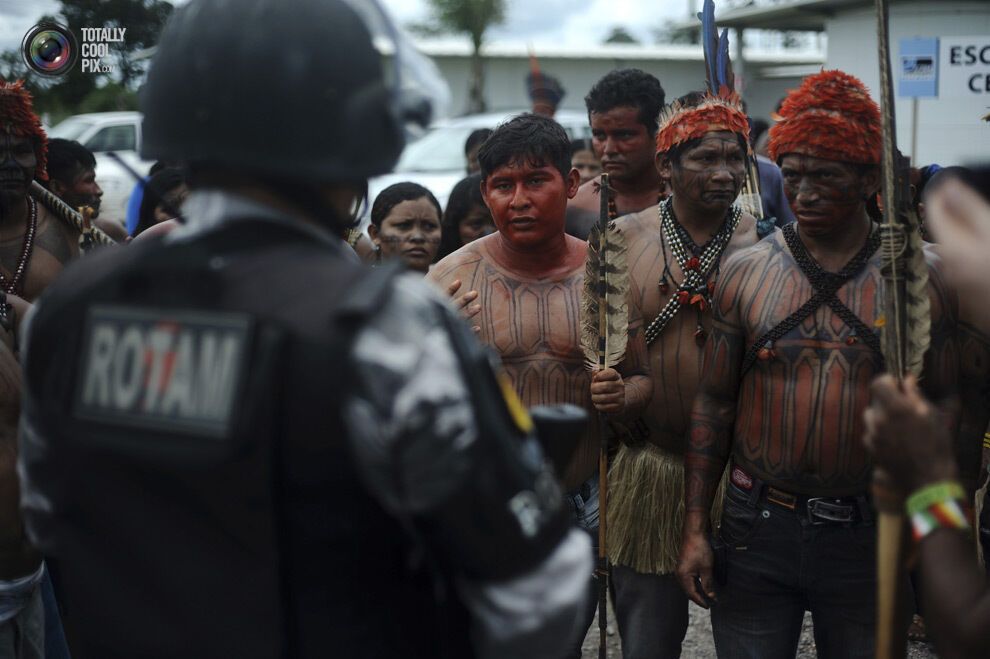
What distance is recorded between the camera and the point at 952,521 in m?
2.06

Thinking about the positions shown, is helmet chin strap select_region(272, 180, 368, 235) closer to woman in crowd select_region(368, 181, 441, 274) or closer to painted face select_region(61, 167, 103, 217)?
woman in crowd select_region(368, 181, 441, 274)

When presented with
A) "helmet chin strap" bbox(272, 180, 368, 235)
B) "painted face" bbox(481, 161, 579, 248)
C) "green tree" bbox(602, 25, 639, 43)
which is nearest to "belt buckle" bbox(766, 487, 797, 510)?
"painted face" bbox(481, 161, 579, 248)

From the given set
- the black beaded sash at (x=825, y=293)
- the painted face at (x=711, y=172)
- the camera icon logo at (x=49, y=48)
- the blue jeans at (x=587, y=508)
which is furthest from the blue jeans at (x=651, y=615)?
the camera icon logo at (x=49, y=48)

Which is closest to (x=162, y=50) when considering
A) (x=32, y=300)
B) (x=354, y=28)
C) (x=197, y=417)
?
(x=354, y=28)

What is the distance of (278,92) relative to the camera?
171 cm

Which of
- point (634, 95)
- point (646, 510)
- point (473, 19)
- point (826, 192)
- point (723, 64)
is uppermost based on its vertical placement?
point (473, 19)

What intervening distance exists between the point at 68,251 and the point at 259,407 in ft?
12.4

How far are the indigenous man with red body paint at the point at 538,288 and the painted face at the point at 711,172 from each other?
→ 0.48 m

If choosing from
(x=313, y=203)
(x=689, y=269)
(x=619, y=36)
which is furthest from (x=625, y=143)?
(x=619, y=36)

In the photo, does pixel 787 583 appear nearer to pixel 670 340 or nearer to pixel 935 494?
pixel 670 340

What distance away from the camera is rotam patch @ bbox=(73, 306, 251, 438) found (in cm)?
162

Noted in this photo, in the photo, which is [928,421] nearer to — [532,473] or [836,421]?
[532,473]

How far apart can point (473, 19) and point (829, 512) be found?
118ft

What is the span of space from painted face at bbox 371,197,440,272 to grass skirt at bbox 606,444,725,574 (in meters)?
1.64
